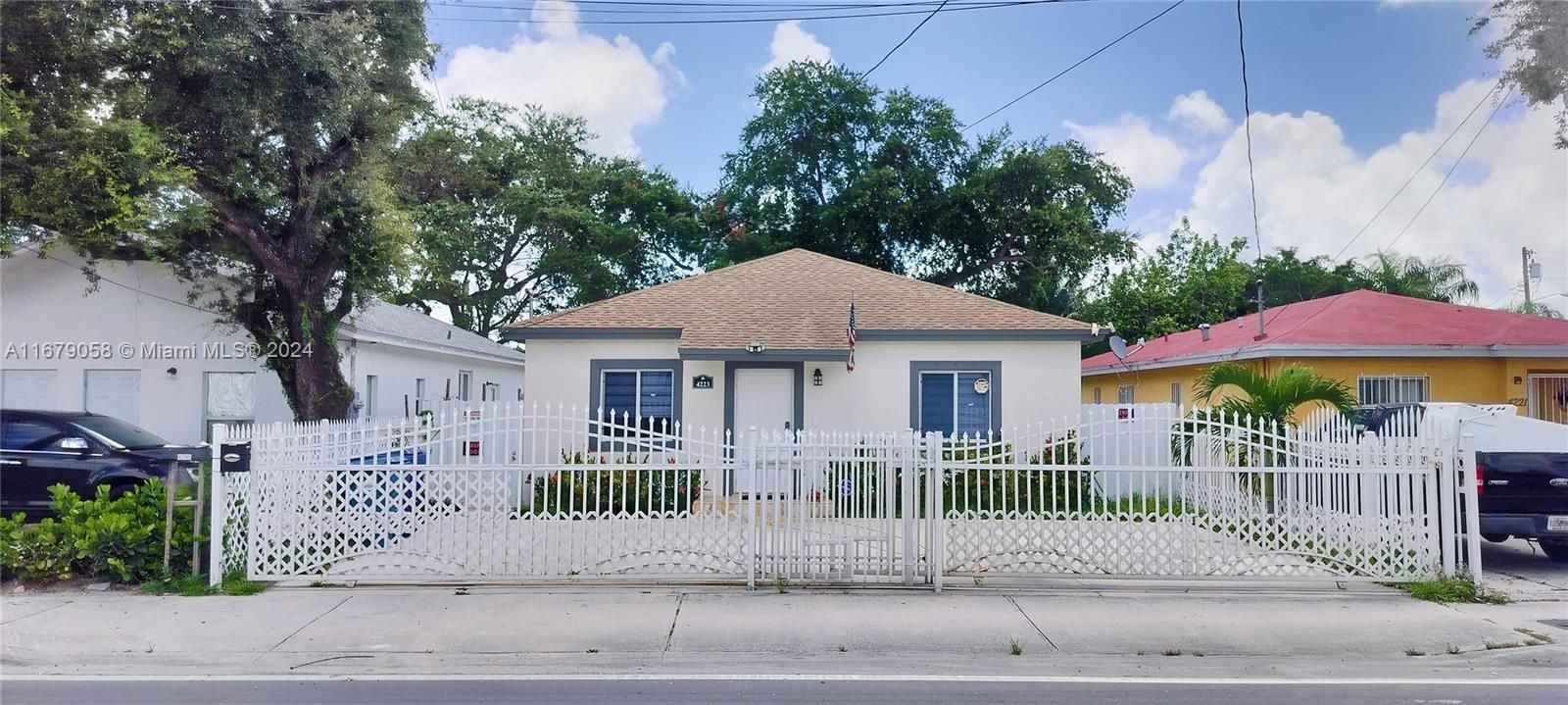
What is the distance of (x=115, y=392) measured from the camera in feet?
54.3

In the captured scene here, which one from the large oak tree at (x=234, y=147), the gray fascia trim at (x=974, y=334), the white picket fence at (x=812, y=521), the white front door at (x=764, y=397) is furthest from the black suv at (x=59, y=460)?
the gray fascia trim at (x=974, y=334)

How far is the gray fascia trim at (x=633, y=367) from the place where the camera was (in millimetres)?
15680

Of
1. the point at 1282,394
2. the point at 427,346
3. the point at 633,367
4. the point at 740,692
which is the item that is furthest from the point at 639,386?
the point at 740,692

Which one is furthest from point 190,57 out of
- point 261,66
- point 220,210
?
point 220,210

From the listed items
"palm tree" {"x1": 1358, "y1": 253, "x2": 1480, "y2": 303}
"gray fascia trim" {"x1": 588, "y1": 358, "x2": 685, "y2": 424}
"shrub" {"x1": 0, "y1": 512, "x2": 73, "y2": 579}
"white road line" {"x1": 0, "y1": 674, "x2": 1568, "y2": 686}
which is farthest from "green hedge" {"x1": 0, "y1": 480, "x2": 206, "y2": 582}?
"palm tree" {"x1": 1358, "y1": 253, "x2": 1480, "y2": 303}

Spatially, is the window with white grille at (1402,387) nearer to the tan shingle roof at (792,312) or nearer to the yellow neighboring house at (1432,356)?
the yellow neighboring house at (1432,356)

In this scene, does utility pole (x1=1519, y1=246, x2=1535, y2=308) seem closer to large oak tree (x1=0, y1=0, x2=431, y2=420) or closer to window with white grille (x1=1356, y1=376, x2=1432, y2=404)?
window with white grille (x1=1356, y1=376, x2=1432, y2=404)

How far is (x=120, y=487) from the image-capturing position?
11961 millimetres

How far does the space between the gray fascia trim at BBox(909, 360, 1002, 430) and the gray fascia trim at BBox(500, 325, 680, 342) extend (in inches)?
152

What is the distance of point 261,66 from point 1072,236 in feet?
70.9

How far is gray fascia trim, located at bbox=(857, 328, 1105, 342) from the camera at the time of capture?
1556cm

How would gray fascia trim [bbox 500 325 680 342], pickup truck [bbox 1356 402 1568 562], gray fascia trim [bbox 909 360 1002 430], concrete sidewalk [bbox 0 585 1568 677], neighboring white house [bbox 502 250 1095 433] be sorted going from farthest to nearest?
1. gray fascia trim [bbox 909 360 1002 430]
2. neighboring white house [bbox 502 250 1095 433]
3. gray fascia trim [bbox 500 325 680 342]
4. pickup truck [bbox 1356 402 1568 562]
5. concrete sidewalk [bbox 0 585 1568 677]

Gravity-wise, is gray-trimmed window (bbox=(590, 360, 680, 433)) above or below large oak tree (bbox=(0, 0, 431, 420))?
below

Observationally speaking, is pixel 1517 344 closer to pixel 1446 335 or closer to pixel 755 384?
pixel 1446 335
